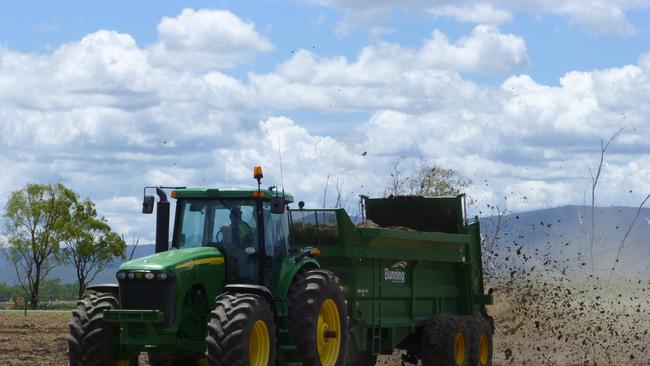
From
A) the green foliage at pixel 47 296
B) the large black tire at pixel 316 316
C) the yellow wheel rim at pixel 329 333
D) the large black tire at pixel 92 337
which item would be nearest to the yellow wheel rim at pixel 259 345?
the large black tire at pixel 316 316

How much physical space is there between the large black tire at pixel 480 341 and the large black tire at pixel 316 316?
14.3ft

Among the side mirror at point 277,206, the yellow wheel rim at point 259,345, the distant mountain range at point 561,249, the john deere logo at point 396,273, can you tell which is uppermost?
the distant mountain range at point 561,249

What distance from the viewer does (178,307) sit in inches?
480

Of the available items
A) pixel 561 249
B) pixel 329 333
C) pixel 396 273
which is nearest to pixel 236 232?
pixel 329 333

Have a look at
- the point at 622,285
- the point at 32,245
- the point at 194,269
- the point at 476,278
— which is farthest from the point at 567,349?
the point at 32,245

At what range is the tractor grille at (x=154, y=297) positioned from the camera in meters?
12.1

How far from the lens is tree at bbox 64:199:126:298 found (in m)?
63.8

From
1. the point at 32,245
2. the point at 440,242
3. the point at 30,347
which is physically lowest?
the point at 30,347

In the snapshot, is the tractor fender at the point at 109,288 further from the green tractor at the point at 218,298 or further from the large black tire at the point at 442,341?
the large black tire at the point at 442,341

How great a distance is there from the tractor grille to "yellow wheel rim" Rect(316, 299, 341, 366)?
6.45 ft

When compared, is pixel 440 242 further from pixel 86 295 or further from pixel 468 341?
pixel 86 295

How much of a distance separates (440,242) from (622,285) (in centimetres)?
3283

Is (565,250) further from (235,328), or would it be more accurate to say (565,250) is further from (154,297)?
(235,328)

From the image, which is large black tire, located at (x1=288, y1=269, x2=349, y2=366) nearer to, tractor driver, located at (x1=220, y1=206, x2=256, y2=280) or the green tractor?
the green tractor
